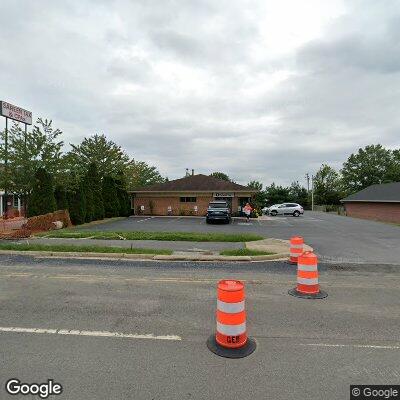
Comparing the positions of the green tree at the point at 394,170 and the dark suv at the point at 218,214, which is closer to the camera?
the dark suv at the point at 218,214

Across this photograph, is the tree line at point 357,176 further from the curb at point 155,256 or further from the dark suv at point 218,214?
the curb at point 155,256

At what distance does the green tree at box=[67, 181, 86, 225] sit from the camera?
75.4ft

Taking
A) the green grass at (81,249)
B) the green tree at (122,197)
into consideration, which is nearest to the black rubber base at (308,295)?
the green grass at (81,249)

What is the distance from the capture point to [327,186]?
272 ft

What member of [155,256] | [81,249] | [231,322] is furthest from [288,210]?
[231,322]

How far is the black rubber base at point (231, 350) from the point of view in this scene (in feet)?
12.8

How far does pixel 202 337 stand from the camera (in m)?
4.43

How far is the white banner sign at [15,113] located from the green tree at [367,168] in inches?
2832

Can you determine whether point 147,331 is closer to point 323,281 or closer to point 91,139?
point 323,281

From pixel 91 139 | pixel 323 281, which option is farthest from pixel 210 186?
pixel 323 281

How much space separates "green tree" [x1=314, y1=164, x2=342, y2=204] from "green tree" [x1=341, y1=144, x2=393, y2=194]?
3.38 m

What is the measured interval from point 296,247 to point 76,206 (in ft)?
59.7

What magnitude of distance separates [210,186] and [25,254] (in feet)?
92.4

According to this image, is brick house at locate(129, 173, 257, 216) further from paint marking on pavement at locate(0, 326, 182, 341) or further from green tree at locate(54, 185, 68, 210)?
paint marking on pavement at locate(0, 326, 182, 341)
